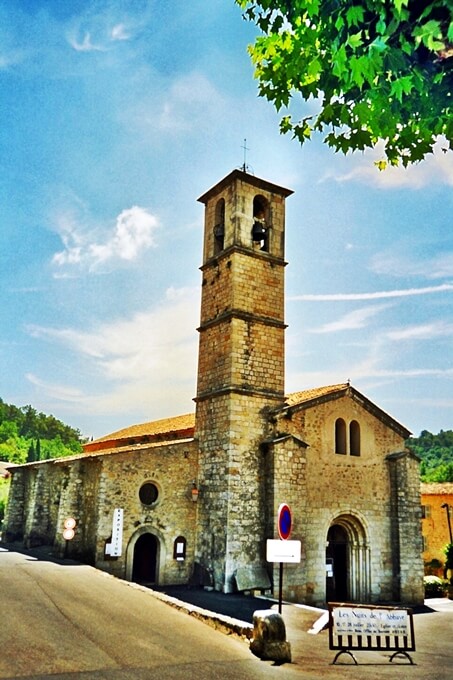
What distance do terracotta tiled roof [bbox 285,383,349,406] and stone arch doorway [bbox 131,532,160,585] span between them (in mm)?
7362

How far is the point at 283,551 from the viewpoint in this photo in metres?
11.4

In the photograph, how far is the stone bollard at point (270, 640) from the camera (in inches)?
378

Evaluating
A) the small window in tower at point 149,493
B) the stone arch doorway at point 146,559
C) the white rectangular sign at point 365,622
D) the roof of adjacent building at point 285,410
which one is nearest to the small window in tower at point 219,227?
the roof of adjacent building at point 285,410

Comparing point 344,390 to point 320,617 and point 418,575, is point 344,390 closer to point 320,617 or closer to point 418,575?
point 418,575

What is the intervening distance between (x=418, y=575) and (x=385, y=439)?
17.6 feet

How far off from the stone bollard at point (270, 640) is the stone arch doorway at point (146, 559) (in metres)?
10.9

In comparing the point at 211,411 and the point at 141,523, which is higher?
the point at 211,411

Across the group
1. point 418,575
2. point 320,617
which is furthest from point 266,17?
point 418,575

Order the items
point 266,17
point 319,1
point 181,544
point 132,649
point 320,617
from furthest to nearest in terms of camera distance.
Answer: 1. point 181,544
2. point 320,617
3. point 132,649
4. point 266,17
5. point 319,1

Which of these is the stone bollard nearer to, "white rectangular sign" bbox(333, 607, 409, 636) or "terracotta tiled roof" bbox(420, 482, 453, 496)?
"white rectangular sign" bbox(333, 607, 409, 636)

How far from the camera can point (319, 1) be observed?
15.4ft

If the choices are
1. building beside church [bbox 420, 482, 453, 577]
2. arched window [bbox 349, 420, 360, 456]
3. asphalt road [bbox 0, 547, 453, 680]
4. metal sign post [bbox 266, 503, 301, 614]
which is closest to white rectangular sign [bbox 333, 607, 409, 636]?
asphalt road [bbox 0, 547, 453, 680]

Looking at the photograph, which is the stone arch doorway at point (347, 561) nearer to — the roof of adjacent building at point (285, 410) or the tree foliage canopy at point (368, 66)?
the roof of adjacent building at point (285, 410)

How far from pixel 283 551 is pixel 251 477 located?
28.1 ft
